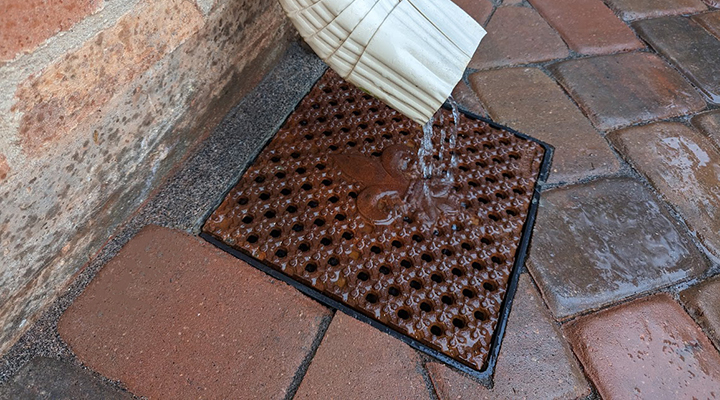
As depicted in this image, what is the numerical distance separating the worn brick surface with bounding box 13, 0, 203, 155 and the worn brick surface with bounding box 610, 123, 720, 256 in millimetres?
1340

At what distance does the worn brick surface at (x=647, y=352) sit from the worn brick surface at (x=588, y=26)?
1.09 m

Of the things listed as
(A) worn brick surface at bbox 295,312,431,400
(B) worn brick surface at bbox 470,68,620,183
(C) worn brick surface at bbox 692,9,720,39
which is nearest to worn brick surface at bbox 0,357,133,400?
(A) worn brick surface at bbox 295,312,431,400

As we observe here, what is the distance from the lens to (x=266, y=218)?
128cm

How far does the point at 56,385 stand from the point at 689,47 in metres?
2.32

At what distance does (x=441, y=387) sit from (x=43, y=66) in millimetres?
984

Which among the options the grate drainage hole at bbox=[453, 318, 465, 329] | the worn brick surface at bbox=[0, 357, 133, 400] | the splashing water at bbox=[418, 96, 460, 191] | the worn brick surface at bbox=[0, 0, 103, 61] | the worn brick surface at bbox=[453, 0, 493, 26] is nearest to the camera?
the worn brick surface at bbox=[0, 0, 103, 61]

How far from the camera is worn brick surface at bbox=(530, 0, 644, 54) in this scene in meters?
1.92

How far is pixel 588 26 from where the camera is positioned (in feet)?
6.52

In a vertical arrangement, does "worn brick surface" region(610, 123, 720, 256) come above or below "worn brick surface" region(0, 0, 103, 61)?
below

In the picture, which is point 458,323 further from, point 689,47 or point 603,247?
point 689,47

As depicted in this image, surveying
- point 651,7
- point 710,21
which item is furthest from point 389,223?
point 710,21

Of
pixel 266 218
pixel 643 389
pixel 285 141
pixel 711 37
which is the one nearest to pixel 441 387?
pixel 643 389

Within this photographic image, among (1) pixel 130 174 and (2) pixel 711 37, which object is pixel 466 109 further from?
(2) pixel 711 37

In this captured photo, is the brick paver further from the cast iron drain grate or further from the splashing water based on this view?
the splashing water
